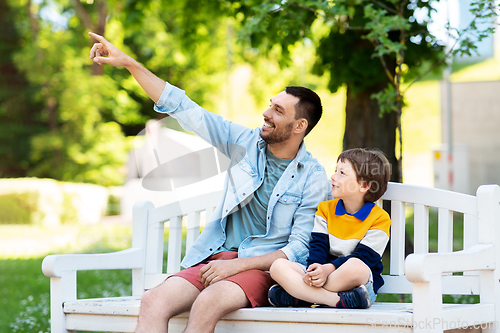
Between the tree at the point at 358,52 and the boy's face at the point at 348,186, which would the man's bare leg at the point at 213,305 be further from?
the tree at the point at 358,52

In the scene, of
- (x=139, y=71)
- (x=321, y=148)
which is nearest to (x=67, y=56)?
(x=321, y=148)

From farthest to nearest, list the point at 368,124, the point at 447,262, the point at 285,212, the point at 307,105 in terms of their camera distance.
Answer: the point at 368,124 < the point at 307,105 < the point at 285,212 < the point at 447,262

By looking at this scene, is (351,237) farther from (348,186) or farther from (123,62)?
(123,62)

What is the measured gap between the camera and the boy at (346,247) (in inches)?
92.0

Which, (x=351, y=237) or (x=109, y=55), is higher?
(x=109, y=55)

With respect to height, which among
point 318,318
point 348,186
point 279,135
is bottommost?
point 318,318

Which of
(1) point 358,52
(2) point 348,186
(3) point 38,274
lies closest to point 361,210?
(2) point 348,186

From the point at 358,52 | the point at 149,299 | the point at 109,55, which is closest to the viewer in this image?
the point at 149,299

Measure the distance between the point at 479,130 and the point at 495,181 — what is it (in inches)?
59.8

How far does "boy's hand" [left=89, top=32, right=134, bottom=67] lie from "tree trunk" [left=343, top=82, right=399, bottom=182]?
358 centimetres

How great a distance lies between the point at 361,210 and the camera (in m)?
2.55

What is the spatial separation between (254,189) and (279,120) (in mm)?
378

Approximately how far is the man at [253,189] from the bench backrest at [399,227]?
295 millimetres

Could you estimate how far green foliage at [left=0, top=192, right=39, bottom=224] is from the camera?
46.8 ft
